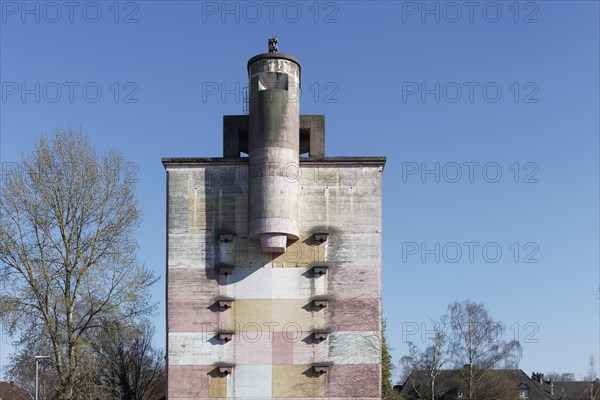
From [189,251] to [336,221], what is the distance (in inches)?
247

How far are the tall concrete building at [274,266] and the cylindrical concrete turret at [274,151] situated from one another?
45 millimetres

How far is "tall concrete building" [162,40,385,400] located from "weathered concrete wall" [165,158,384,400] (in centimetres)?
4

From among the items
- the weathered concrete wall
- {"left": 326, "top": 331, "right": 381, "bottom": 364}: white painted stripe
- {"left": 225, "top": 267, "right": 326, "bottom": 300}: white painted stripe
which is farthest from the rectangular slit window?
{"left": 326, "top": 331, "right": 381, "bottom": 364}: white painted stripe

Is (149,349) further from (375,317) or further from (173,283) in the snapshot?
(375,317)

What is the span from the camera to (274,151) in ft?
91.4

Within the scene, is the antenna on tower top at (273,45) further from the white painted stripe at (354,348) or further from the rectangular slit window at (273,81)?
the white painted stripe at (354,348)

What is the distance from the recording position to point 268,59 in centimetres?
2902

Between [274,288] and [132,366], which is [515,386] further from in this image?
[274,288]

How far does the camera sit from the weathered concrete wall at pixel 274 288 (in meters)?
27.2

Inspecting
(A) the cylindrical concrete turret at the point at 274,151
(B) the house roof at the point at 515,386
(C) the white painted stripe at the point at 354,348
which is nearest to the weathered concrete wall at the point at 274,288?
(C) the white painted stripe at the point at 354,348

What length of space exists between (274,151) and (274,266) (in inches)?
187

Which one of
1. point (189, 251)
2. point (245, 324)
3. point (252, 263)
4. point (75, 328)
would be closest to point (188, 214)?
point (189, 251)

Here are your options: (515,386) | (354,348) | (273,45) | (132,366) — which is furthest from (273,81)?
(515,386)

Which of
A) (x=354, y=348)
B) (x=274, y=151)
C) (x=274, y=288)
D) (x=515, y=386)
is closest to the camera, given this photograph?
(x=354, y=348)
